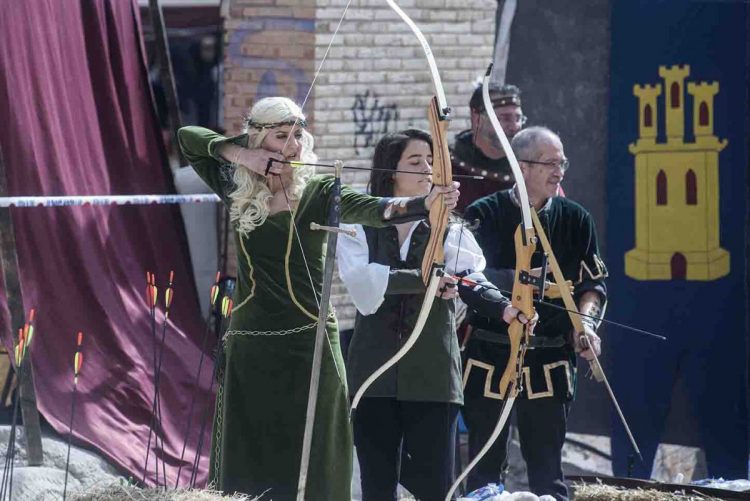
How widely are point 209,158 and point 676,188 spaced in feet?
10.9

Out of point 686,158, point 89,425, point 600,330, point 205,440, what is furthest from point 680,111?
point 89,425

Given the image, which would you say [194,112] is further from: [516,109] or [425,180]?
[425,180]

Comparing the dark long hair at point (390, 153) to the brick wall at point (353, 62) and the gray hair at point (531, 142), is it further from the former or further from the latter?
the brick wall at point (353, 62)

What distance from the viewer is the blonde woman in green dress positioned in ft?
13.7

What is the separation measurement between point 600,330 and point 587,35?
1443 millimetres

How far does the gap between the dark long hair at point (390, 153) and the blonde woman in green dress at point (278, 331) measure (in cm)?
46

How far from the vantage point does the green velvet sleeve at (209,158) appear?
4.32m

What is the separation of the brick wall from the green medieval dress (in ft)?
8.28

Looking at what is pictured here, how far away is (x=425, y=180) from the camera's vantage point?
4648 millimetres

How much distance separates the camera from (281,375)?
13.8 feet

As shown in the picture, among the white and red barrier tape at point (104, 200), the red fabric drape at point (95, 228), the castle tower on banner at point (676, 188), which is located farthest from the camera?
the castle tower on banner at point (676, 188)

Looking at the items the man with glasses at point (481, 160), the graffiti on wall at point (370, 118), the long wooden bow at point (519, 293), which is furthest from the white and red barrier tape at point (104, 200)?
the long wooden bow at point (519, 293)

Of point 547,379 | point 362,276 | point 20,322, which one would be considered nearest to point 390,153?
point 362,276

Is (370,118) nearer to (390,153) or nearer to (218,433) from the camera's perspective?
(390,153)
